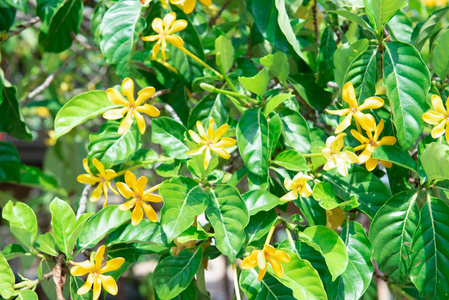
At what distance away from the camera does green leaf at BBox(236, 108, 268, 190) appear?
0.94 m

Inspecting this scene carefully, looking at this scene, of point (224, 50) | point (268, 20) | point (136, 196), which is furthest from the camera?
point (268, 20)

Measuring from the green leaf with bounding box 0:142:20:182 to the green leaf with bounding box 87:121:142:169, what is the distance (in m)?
0.68

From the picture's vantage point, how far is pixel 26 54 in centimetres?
358

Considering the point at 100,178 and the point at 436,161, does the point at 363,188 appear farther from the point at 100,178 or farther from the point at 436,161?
the point at 100,178

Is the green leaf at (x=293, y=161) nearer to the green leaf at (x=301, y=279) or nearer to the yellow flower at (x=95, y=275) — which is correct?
the green leaf at (x=301, y=279)

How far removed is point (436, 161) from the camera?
0.81 metres

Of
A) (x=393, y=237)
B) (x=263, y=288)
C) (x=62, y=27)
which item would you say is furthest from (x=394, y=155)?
(x=62, y=27)

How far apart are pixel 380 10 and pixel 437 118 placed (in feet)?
0.82

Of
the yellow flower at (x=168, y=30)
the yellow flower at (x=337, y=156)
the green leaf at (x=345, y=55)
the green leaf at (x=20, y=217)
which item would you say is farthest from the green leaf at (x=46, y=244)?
the green leaf at (x=345, y=55)

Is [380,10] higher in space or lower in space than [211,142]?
higher

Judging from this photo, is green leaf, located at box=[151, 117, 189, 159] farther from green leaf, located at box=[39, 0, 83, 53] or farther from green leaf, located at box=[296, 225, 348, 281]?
green leaf, located at box=[39, 0, 83, 53]

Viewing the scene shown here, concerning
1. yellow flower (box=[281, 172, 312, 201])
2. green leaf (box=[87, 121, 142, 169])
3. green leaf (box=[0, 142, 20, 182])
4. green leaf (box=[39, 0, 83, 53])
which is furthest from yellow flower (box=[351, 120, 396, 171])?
green leaf (box=[0, 142, 20, 182])

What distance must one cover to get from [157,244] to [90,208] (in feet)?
5.93

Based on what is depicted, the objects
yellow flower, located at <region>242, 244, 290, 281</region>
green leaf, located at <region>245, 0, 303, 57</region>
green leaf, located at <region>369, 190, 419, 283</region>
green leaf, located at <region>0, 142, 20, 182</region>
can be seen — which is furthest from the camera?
green leaf, located at <region>0, 142, 20, 182</region>
